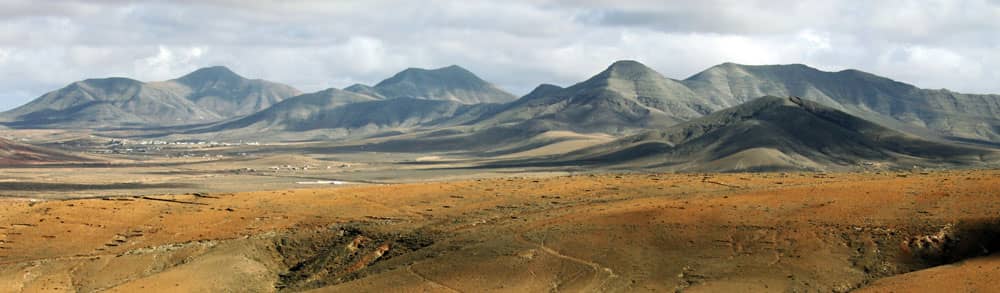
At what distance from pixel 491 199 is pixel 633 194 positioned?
10084 millimetres

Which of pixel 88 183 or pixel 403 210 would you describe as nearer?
pixel 403 210

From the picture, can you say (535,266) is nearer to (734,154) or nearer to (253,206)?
(253,206)

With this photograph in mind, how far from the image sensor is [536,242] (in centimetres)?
4878

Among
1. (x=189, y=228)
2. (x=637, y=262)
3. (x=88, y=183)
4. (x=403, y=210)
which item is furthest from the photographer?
(x=88, y=183)

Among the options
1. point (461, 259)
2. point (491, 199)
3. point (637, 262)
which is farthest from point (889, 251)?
point (491, 199)

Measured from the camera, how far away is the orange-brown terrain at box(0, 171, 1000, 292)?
42.1 metres

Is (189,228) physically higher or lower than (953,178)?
lower

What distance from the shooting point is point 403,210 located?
63031 mm

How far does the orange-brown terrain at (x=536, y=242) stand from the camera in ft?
138

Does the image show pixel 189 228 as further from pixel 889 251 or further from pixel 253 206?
pixel 889 251

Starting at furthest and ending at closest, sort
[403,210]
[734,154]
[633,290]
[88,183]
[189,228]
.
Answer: [734,154] → [88,183] → [403,210] → [189,228] → [633,290]

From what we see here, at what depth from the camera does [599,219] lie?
51.8 meters

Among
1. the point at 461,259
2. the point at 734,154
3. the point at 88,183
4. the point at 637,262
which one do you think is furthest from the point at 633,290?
the point at 734,154

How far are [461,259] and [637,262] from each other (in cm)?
902
